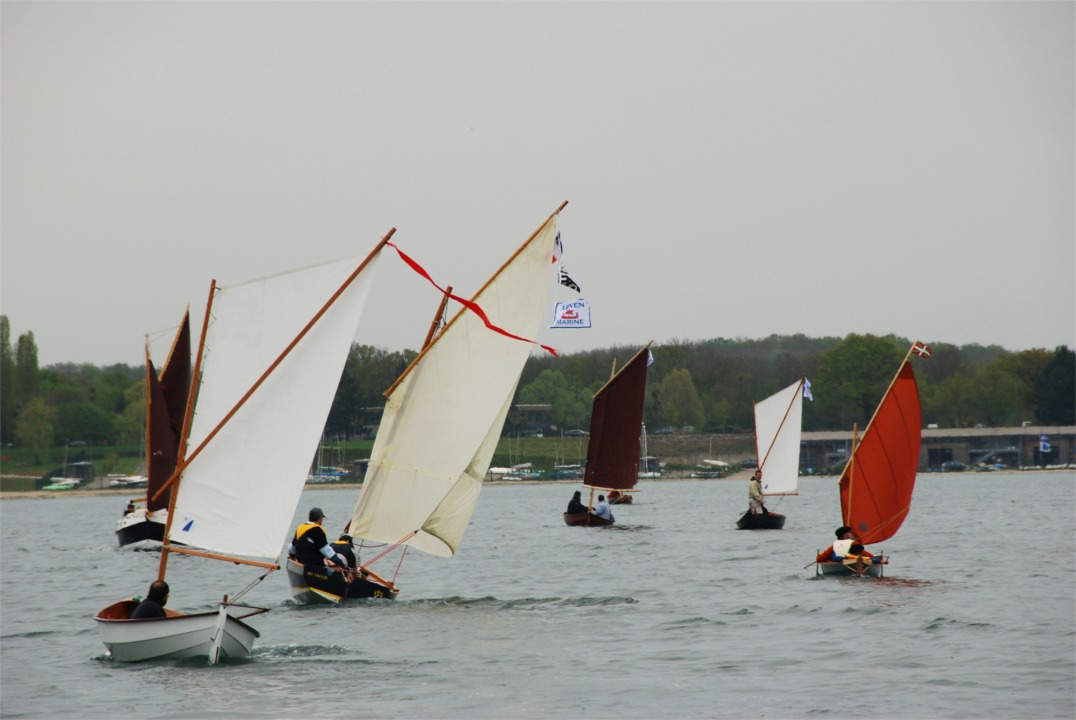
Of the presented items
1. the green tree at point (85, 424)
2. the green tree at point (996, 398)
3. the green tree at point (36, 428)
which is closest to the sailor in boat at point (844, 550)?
the green tree at point (36, 428)

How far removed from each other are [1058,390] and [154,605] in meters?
173

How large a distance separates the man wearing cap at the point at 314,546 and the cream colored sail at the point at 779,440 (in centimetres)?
3949

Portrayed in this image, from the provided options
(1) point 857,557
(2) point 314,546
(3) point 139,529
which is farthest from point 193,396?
(3) point 139,529

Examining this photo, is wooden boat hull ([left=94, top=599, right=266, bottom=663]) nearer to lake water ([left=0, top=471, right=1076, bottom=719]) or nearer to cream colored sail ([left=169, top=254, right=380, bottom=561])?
lake water ([left=0, top=471, right=1076, bottom=719])

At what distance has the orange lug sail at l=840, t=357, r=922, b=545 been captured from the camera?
3569cm

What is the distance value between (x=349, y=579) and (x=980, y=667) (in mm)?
14545

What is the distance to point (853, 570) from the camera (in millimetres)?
34500

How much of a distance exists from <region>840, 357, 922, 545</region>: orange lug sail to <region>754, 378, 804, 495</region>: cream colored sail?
1132 inches

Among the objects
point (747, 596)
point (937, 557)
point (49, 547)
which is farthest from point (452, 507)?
point (49, 547)

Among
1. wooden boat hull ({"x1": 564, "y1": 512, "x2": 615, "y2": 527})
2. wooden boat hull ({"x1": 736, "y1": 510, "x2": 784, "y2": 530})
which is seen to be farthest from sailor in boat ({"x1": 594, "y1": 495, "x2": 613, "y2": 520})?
wooden boat hull ({"x1": 736, "y1": 510, "x2": 784, "y2": 530})

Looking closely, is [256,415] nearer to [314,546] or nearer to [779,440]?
[314,546]

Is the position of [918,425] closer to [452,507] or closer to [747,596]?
[747,596]

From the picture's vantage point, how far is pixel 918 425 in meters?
36.2

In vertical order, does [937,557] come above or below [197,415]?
below
